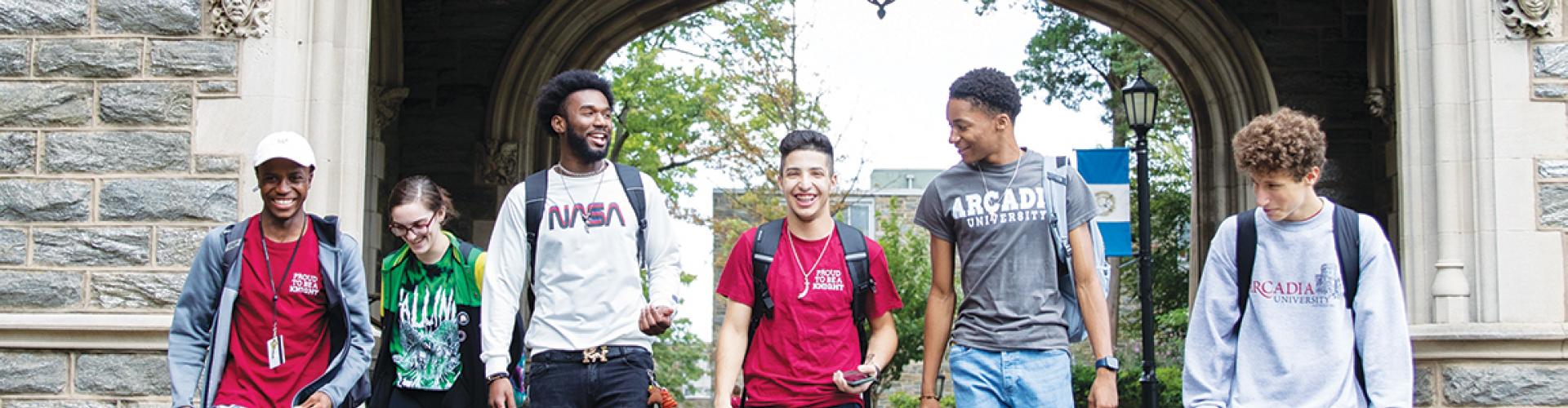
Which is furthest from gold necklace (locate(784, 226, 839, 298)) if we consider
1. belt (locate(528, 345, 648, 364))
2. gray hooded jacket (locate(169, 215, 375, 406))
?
gray hooded jacket (locate(169, 215, 375, 406))

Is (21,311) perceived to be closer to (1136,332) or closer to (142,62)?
(142,62)

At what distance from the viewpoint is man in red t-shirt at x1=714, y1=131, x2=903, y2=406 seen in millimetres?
5547

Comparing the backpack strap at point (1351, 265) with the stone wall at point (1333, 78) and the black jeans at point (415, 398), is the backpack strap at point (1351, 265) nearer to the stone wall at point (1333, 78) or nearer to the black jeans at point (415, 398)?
the black jeans at point (415, 398)

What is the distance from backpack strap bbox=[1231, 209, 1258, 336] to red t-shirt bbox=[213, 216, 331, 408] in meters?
2.69

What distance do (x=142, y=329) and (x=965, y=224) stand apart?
12.2ft

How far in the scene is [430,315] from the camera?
5.92 metres

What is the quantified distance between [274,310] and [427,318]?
741 mm

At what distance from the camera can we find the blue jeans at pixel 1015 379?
17.6ft

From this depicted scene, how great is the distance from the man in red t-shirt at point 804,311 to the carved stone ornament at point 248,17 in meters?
2.83

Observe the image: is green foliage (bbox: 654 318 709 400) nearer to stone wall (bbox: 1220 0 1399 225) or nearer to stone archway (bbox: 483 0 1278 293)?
stone archway (bbox: 483 0 1278 293)

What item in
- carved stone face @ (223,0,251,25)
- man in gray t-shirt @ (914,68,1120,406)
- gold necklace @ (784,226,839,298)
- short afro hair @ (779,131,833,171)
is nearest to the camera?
man in gray t-shirt @ (914,68,1120,406)

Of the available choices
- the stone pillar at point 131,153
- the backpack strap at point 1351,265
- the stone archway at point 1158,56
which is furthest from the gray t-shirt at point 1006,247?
the stone archway at point 1158,56

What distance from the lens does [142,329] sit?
7316 mm

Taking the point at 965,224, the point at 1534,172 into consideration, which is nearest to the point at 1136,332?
the point at 1534,172
